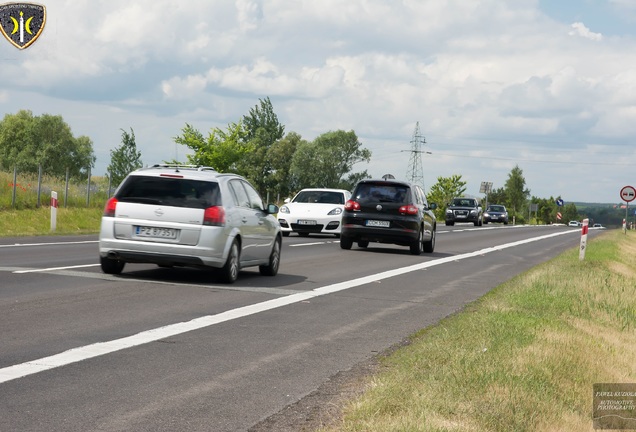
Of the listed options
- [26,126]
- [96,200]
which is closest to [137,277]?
[96,200]

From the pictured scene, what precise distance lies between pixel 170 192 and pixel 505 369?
24.4 feet

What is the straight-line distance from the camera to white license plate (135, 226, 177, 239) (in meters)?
14.0

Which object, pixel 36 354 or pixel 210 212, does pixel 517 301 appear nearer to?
pixel 210 212

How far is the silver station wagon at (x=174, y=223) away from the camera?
13.9m

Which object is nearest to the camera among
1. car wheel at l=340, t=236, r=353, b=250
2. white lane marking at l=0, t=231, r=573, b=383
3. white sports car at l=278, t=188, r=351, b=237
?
white lane marking at l=0, t=231, r=573, b=383

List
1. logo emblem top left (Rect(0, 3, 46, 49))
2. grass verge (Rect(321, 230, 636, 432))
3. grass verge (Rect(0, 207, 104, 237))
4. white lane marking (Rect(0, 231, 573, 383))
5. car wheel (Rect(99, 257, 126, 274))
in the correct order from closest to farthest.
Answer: grass verge (Rect(321, 230, 636, 432))
white lane marking (Rect(0, 231, 573, 383))
car wheel (Rect(99, 257, 126, 274))
grass verge (Rect(0, 207, 104, 237))
logo emblem top left (Rect(0, 3, 46, 49))

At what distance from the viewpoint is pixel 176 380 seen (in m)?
7.12

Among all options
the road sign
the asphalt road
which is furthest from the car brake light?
the road sign

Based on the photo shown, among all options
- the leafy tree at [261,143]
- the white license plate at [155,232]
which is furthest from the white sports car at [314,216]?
the leafy tree at [261,143]

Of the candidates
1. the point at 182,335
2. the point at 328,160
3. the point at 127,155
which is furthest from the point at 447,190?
the point at 182,335

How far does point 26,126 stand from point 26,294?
122m

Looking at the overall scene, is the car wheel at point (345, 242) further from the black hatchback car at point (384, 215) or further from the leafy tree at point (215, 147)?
the leafy tree at point (215, 147)

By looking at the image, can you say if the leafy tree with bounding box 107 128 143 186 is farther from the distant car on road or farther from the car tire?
the car tire

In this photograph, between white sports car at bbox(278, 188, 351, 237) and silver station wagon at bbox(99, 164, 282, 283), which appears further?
white sports car at bbox(278, 188, 351, 237)
